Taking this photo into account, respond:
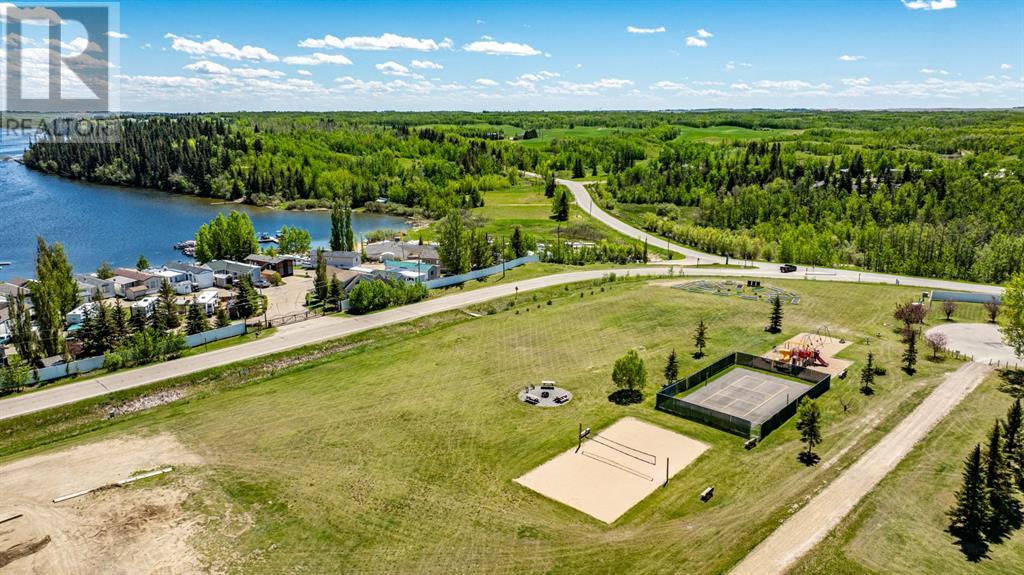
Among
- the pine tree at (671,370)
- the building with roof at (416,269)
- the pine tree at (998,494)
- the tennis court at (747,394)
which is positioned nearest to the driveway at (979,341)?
the tennis court at (747,394)

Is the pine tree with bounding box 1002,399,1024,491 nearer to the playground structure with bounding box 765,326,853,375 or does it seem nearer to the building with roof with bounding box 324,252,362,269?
the playground structure with bounding box 765,326,853,375

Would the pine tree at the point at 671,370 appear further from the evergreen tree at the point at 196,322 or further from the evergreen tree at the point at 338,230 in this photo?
the evergreen tree at the point at 338,230

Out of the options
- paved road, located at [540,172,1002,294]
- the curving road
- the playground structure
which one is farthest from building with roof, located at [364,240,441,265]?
the playground structure

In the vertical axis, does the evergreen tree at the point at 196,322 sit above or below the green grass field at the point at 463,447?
above

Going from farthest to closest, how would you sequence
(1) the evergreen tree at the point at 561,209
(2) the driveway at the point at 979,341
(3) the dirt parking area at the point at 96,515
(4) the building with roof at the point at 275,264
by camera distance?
(1) the evergreen tree at the point at 561,209 < (4) the building with roof at the point at 275,264 < (2) the driveway at the point at 979,341 < (3) the dirt parking area at the point at 96,515

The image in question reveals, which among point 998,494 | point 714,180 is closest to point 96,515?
point 998,494

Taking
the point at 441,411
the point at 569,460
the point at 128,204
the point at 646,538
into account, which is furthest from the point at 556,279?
the point at 128,204

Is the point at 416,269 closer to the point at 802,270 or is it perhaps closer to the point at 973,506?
the point at 802,270

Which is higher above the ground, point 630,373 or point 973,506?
point 630,373
